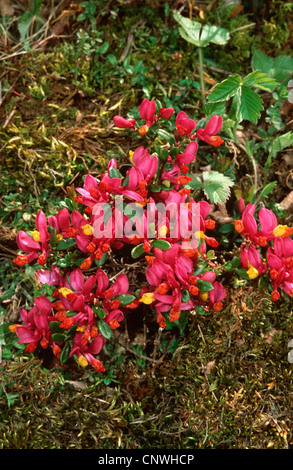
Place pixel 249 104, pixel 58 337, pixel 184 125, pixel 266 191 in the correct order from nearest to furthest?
pixel 58 337 < pixel 184 125 < pixel 249 104 < pixel 266 191

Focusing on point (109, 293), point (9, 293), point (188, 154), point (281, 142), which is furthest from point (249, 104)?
point (9, 293)

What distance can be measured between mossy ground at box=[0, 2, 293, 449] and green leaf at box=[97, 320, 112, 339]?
0.95 ft

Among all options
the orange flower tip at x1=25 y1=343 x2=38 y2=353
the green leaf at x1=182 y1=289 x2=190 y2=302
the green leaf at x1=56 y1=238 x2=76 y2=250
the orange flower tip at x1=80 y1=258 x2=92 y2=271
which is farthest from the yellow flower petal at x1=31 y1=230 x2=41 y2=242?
the green leaf at x1=182 y1=289 x2=190 y2=302

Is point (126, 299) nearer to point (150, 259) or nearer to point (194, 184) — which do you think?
point (150, 259)

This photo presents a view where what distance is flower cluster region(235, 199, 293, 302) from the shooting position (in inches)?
80.1

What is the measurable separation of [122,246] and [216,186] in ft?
1.99

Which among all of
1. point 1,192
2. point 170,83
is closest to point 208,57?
point 170,83

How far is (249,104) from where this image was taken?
2.23 m

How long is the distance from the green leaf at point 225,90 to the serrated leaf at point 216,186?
0.39 meters

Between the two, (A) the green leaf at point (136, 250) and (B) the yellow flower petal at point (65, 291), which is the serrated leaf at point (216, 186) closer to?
(A) the green leaf at point (136, 250)

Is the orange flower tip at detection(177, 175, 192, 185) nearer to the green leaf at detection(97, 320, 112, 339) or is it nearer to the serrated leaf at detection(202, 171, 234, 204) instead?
the serrated leaf at detection(202, 171, 234, 204)

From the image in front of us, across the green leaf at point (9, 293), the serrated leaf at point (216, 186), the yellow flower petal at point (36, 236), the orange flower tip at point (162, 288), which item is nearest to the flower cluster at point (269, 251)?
the serrated leaf at point (216, 186)

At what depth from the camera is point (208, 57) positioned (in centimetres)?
279

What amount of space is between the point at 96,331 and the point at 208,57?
1.92m
